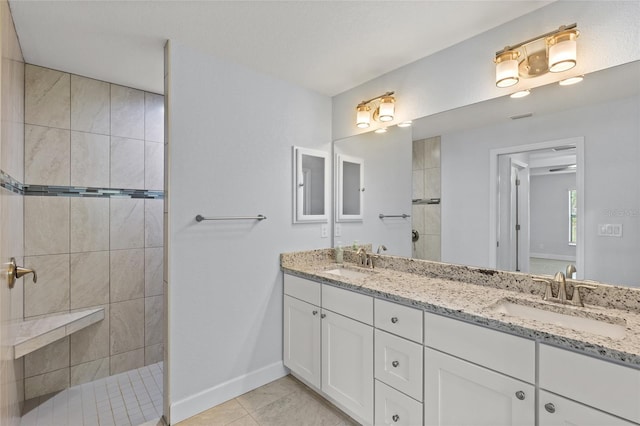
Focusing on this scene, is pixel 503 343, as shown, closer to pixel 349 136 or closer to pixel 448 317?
pixel 448 317

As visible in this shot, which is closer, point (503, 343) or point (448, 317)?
point (503, 343)

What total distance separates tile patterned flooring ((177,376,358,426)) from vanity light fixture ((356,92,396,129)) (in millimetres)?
2043

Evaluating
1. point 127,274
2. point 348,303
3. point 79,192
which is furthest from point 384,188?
point 79,192

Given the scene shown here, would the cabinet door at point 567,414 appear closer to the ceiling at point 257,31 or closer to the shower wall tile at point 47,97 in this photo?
the ceiling at point 257,31

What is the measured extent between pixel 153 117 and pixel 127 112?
19cm

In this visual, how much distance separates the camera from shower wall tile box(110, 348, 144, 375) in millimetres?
2488

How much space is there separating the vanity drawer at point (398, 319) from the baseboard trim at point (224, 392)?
45.1 inches

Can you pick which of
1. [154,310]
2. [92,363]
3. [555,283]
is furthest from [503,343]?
[92,363]

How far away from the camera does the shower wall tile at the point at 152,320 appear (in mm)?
2637

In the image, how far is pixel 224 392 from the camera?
7.00 feet

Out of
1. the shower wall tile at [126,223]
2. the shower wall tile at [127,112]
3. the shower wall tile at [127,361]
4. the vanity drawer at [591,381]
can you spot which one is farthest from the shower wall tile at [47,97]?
the vanity drawer at [591,381]

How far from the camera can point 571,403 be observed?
41.0 inches

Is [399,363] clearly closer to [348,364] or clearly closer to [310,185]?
[348,364]

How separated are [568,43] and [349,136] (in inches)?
60.3
